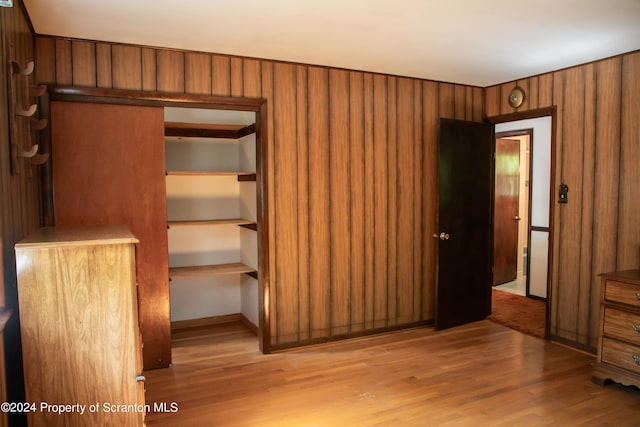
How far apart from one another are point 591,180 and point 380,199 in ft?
6.02

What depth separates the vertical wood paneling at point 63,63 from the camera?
9.87 ft

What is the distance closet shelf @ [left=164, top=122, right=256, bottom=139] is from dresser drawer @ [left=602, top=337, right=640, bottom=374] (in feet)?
11.0

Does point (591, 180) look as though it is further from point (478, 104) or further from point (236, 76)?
point (236, 76)

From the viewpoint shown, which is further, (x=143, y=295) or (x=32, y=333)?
(x=143, y=295)

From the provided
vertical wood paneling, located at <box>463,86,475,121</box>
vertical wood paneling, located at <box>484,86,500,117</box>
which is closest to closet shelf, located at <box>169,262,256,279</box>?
vertical wood paneling, located at <box>463,86,475,121</box>

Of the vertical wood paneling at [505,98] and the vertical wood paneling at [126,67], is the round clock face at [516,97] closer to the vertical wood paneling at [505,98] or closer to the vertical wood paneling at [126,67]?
the vertical wood paneling at [505,98]

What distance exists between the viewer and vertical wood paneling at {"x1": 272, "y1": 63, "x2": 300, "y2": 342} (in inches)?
145

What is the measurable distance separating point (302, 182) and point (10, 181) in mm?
2199

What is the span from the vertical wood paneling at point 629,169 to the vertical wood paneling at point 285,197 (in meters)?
2.71

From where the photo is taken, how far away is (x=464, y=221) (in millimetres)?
4414

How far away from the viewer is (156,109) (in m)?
3.36

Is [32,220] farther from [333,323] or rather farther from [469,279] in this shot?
[469,279]

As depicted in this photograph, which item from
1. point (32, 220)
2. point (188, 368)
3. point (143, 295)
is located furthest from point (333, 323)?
point (32, 220)

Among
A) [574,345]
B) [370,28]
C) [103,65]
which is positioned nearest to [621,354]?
[574,345]
